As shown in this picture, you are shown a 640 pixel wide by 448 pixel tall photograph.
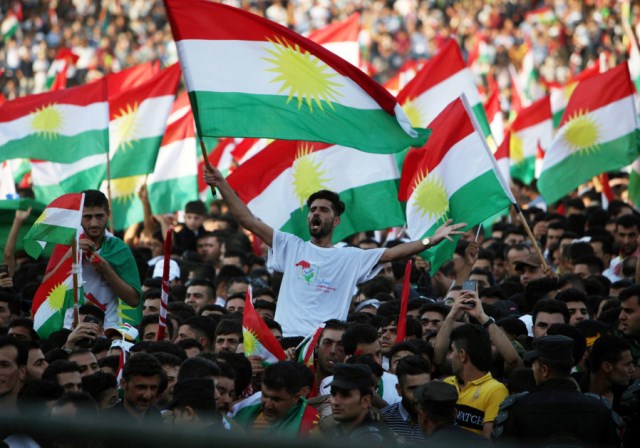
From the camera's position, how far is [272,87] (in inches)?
342

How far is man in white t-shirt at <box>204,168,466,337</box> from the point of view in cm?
828

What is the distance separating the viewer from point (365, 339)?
24.1 feet

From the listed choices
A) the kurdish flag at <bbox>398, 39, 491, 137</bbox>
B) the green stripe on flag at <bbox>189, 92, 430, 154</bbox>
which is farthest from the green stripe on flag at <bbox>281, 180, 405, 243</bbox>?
the kurdish flag at <bbox>398, 39, 491, 137</bbox>

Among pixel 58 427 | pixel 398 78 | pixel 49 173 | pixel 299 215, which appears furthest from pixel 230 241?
pixel 58 427

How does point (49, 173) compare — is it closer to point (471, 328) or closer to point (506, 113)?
point (471, 328)

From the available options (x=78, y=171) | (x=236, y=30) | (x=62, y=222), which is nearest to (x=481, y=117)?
(x=78, y=171)

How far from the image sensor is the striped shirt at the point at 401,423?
21.8 feet

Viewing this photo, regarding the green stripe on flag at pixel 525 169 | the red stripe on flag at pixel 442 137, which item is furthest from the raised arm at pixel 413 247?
the green stripe on flag at pixel 525 169

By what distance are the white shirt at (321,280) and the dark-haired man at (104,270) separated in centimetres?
122

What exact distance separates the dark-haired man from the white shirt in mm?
1221

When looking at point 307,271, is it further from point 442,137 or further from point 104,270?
point 442,137

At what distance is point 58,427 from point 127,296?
235 inches

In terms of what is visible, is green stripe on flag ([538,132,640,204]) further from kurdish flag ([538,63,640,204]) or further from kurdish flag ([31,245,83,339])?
kurdish flag ([31,245,83,339])

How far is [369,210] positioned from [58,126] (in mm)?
3370
